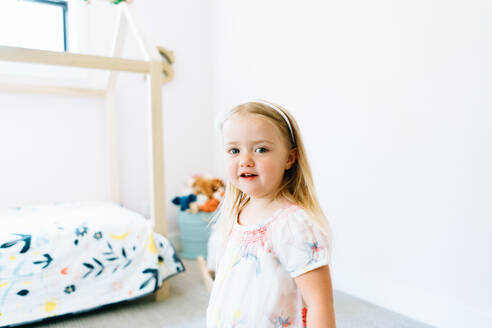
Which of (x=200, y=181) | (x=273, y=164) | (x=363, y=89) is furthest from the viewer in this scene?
(x=200, y=181)

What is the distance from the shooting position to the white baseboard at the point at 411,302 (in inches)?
45.4

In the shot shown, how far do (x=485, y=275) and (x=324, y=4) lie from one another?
1.14 meters

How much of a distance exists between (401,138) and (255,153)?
0.80 m

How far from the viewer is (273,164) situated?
0.69 m

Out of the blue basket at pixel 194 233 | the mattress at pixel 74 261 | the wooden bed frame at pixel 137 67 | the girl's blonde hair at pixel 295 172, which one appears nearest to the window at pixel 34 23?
the wooden bed frame at pixel 137 67

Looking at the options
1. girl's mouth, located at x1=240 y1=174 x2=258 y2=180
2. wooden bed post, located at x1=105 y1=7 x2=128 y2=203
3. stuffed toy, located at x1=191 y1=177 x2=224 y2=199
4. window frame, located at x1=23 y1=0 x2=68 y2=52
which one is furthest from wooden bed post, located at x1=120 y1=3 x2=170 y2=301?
girl's mouth, located at x1=240 y1=174 x2=258 y2=180

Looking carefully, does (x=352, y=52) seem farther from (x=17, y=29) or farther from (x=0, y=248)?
(x=17, y=29)

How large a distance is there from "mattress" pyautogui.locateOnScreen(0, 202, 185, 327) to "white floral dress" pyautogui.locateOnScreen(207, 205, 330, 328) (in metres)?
0.72

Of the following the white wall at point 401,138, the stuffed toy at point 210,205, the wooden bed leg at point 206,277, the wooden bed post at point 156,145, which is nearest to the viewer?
the white wall at point 401,138

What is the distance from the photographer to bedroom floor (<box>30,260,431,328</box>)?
1.25 meters

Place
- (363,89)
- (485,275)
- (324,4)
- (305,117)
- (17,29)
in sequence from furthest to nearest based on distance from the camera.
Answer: (17,29)
(305,117)
(324,4)
(363,89)
(485,275)

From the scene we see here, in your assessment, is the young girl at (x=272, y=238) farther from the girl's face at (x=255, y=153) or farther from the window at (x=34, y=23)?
the window at (x=34, y=23)

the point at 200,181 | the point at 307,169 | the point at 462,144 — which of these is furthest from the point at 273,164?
the point at 200,181

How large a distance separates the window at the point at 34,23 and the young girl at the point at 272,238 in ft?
5.15
